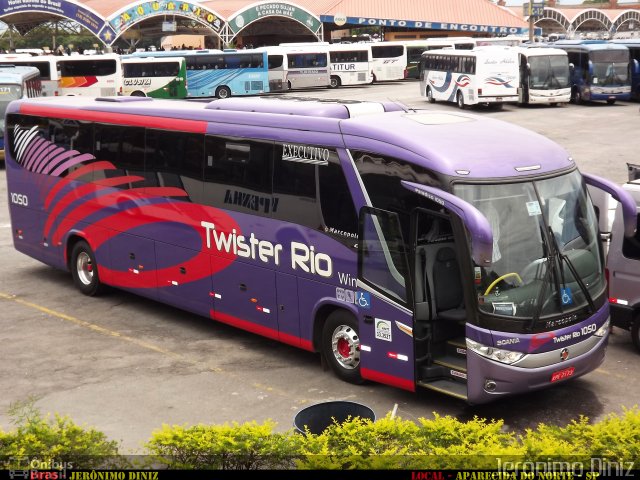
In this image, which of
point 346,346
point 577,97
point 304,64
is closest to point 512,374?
point 346,346

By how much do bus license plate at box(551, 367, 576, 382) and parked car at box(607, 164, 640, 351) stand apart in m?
2.62

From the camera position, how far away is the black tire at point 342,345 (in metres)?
11.1

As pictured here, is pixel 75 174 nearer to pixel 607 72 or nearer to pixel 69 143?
pixel 69 143

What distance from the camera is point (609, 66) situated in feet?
152

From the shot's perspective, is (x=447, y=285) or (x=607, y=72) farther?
(x=607, y=72)

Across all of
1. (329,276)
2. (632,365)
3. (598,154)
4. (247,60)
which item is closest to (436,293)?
(329,276)

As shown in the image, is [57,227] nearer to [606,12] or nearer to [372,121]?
[372,121]

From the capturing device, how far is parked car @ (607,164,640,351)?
40.1 ft

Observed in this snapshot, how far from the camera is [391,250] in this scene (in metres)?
10.4

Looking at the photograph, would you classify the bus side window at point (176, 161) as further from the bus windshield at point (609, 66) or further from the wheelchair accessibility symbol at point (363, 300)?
the bus windshield at point (609, 66)

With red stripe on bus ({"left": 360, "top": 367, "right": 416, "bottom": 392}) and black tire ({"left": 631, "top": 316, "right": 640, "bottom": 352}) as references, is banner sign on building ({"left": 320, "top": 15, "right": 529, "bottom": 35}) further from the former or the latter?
red stripe on bus ({"left": 360, "top": 367, "right": 416, "bottom": 392})

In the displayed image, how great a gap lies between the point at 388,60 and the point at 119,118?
5314cm

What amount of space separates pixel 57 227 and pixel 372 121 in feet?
24.7

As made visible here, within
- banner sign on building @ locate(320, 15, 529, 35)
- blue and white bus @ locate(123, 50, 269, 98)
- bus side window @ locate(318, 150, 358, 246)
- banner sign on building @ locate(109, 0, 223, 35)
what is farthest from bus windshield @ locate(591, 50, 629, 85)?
bus side window @ locate(318, 150, 358, 246)
